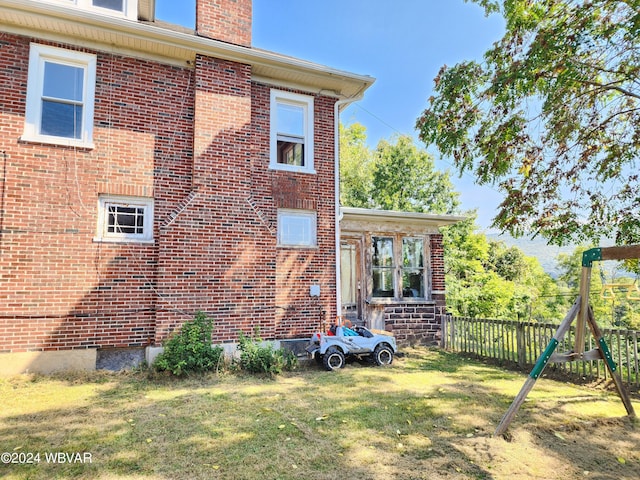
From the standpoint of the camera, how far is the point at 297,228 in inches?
357

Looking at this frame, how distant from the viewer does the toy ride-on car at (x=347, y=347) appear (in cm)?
788

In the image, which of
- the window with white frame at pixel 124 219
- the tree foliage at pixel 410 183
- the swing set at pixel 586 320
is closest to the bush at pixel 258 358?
the window with white frame at pixel 124 219

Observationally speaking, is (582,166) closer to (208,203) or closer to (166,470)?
(208,203)

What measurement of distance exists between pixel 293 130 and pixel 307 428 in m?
6.73

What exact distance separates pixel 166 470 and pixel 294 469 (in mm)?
1171

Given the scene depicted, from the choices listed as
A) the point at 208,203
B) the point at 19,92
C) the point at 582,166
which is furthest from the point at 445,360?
the point at 19,92

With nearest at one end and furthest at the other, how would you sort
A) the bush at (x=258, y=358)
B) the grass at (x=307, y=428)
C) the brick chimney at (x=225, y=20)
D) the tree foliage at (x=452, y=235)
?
the grass at (x=307, y=428) < the bush at (x=258, y=358) < the brick chimney at (x=225, y=20) < the tree foliage at (x=452, y=235)

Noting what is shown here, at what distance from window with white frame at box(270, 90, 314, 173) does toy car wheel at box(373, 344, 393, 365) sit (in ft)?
14.2

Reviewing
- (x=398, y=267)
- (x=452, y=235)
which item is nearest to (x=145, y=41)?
(x=398, y=267)

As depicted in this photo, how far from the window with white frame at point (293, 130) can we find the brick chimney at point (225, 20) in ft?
4.85

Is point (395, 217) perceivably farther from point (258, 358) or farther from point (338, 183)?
point (258, 358)

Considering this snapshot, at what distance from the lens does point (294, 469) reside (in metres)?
3.61

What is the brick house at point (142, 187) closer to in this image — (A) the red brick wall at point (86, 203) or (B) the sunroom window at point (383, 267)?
(A) the red brick wall at point (86, 203)

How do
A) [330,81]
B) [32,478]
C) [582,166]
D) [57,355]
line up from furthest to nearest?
1. [330,81]
2. [582,166]
3. [57,355]
4. [32,478]
